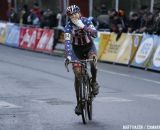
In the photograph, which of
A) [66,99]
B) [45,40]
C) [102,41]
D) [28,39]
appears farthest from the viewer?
[28,39]

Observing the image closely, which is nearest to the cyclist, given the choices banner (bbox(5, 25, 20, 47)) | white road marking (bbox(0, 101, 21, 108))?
white road marking (bbox(0, 101, 21, 108))

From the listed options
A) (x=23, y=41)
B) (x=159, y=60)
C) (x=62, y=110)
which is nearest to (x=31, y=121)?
(x=62, y=110)

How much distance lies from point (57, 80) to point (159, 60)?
13.8 ft

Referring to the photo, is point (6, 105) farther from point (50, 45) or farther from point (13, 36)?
point (13, 36)

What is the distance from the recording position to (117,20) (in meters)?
23.1

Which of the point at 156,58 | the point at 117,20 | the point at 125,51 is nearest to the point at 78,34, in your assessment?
the point at 156,58

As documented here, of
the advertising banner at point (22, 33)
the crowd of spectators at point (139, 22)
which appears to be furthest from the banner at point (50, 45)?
the advertising banner at point (22, 33)

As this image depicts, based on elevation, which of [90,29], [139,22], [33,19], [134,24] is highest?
[90,29]

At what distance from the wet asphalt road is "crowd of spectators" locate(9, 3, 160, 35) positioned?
1.79 m

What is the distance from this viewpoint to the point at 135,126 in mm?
9469

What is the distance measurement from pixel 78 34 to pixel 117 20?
1316 centimetres

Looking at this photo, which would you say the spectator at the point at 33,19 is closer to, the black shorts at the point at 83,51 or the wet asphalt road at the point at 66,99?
the wet asphalt road at the point at 66,99

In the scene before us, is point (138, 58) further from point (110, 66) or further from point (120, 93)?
point (120, 93)

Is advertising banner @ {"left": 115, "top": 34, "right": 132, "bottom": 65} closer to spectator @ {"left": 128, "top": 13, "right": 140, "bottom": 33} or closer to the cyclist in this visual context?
spectator @ {"left": 128, "top": 13, "right": 140, "bottom": 33}
